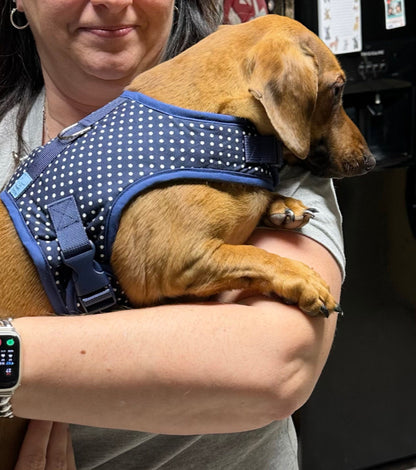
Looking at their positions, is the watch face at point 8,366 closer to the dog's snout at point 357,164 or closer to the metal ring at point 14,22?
the dog's snout at point 357,164

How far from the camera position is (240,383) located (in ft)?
3.07

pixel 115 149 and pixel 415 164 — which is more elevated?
pixel 115 149

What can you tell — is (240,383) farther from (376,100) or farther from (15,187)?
(376,100)

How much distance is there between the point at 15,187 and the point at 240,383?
1.56 ft

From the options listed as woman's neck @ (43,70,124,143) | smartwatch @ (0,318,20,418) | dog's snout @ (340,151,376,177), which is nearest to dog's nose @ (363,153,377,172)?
dog's snout @ (340,151,376,177)

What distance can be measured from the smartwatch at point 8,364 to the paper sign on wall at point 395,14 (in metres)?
1.96

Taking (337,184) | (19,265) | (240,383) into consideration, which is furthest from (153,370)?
(337,184)

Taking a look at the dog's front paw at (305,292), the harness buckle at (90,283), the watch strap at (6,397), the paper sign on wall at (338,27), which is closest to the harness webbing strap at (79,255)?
the harness buckle at (90,283)

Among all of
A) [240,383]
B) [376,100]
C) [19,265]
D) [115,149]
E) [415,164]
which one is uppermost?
[115,149]

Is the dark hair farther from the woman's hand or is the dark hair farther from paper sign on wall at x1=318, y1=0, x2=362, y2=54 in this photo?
paper sign on wall at x1=318, y1=0, x2=362, y2=54

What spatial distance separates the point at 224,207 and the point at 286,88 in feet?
0.67

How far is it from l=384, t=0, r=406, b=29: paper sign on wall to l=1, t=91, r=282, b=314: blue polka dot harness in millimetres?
1569

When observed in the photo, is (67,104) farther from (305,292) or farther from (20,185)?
(305,292)

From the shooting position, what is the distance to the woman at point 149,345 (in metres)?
0.93
